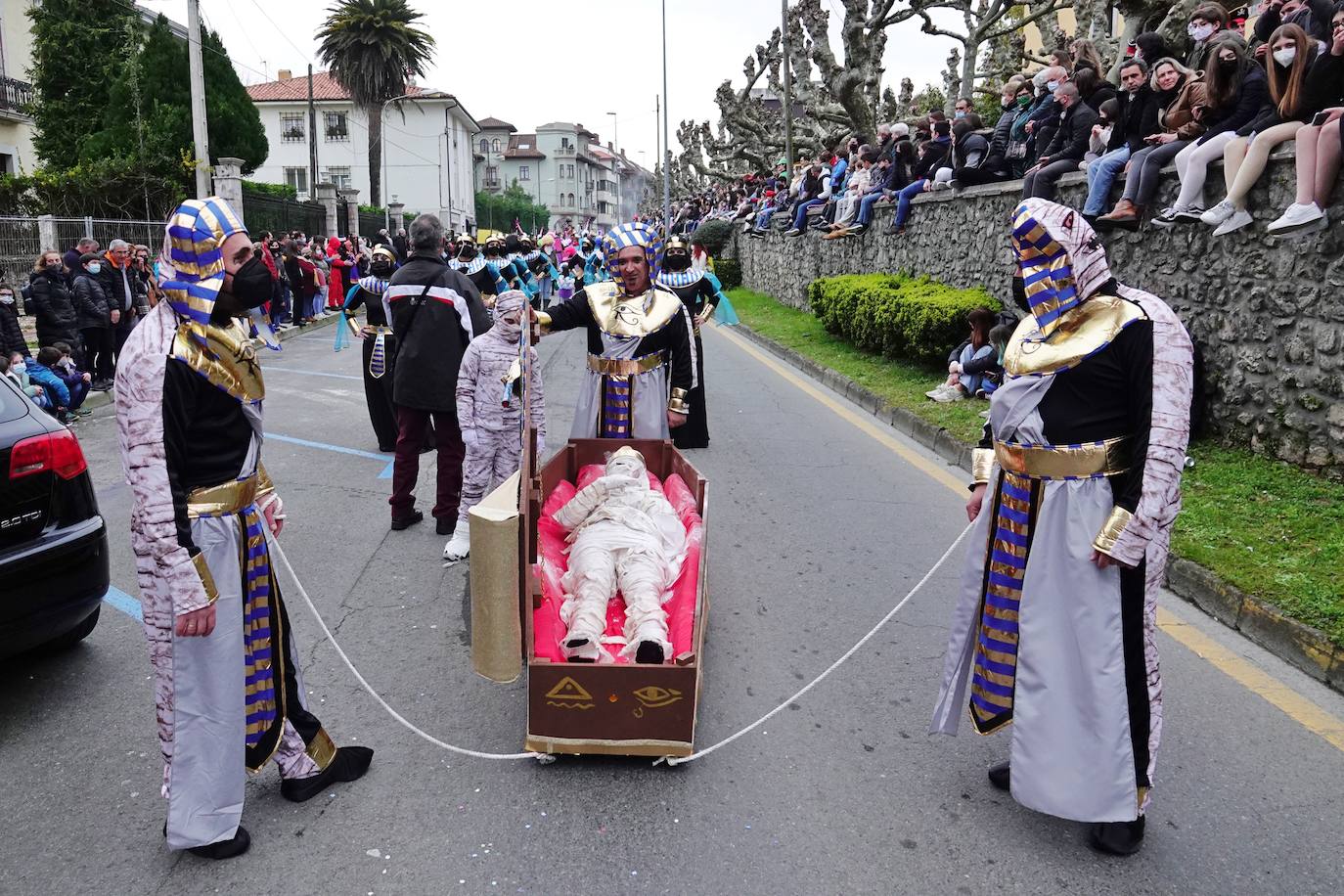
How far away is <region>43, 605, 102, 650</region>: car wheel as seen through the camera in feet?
15.8

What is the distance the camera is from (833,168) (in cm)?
2305

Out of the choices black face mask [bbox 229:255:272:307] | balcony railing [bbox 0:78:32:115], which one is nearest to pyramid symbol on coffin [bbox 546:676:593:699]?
black face mask [bbox 229:255:272:307]

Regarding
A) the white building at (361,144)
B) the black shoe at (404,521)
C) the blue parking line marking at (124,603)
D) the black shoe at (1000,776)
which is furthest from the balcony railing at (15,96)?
the black shoe at (1000,776)

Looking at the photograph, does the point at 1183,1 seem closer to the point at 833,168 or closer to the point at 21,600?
the point at 833,168

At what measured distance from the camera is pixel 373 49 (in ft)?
174

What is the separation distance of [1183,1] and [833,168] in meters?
8.86

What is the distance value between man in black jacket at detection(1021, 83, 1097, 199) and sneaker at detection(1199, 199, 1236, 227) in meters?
3.21

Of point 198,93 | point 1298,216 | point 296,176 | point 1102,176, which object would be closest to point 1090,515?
point 1298,216

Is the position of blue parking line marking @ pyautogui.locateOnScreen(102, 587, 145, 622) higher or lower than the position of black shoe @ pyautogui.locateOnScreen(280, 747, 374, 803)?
higher

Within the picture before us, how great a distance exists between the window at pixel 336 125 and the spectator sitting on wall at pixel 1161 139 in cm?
6874

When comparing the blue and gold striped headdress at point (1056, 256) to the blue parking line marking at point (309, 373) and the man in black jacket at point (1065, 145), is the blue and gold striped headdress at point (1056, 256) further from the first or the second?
the blue parking line marking at point (309, 373)

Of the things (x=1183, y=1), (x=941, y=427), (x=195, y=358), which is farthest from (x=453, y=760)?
(x=1183, y=1)

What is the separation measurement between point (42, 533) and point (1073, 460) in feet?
13.6

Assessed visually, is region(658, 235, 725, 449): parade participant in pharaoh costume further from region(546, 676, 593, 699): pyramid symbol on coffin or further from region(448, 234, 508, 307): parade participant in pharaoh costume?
region(546, 676, 593, 699): pyramid symbol on coffin
